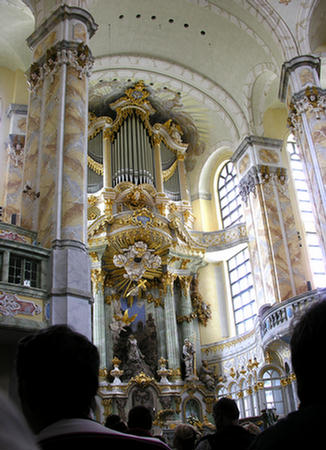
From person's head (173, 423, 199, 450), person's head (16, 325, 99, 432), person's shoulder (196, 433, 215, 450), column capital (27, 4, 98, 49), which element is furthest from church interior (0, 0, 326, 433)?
person's head (16, 325, 99, 432)

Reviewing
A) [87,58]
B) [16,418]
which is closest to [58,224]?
[87,58]

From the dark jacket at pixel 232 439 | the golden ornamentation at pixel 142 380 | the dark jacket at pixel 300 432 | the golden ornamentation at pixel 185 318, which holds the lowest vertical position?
the dark jacket at pixel 300 432

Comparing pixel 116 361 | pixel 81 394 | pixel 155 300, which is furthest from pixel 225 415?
pixel 155 300

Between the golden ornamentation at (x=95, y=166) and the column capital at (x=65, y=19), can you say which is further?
the golden ornamentation at (x=95, y=166)

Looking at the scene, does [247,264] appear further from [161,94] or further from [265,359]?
[161,94]

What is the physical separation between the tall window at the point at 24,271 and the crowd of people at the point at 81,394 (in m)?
7.98

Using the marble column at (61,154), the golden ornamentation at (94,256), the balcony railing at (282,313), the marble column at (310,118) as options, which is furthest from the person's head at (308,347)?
the golden ornamentation at (94,256)

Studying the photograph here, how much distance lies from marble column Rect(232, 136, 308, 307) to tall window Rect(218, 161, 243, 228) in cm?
169

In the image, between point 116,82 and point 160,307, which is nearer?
point 160,307

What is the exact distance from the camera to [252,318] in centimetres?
1827

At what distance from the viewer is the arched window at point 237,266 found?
18.8 m

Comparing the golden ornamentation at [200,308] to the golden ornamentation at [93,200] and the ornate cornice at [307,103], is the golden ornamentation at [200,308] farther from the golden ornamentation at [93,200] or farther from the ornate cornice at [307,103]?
the ornate cornice at [307,103]

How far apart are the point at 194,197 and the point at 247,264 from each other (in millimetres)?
4083

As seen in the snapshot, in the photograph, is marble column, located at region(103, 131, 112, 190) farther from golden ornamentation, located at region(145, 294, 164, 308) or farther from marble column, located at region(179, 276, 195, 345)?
marble column, located at region(179, 276, 195, 345)
